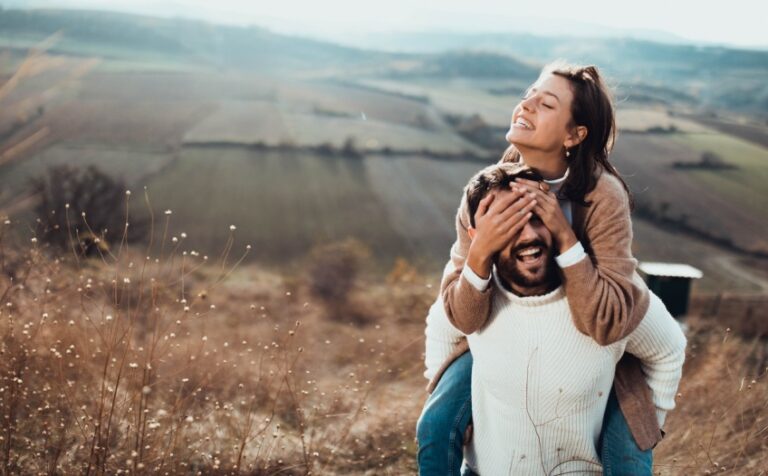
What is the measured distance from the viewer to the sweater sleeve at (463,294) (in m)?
1.95

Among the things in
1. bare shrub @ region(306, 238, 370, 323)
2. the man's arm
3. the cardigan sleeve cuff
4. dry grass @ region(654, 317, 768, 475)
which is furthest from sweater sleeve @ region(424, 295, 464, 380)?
bare shrub @ region(306, 238, 370, 323)

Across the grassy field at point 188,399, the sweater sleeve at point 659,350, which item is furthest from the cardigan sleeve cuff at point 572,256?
the grassy field at point 188,399

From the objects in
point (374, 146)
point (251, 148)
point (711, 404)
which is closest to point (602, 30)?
A: point (374, 146)

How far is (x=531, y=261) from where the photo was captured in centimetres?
190

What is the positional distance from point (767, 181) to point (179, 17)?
25978mm

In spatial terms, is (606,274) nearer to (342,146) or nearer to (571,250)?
(571,250)

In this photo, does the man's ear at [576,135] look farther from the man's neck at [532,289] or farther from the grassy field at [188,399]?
the grassy field at [188,399]

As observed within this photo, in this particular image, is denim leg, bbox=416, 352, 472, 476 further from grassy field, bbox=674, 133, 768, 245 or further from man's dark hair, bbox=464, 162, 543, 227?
grassy field, bbox=674, 133, 768, 245

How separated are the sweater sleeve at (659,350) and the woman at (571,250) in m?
0.04

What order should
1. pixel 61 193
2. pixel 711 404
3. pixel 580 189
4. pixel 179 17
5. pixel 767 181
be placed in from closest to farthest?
pixel 580 189, pixel 711 404, pixel 61 193, pixel 767 181, pixel 179 17

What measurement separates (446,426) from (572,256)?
2.49 feet

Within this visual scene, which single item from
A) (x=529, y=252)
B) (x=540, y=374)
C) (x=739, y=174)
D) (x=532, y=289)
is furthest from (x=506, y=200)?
(x=739, y=174)

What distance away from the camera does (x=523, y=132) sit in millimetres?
2100

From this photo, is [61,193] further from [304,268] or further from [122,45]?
[122,45]
